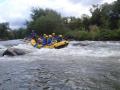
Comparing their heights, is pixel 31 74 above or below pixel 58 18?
below

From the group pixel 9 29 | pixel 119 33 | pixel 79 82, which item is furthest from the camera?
pixel 9 29

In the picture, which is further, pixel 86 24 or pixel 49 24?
pixel 86 24

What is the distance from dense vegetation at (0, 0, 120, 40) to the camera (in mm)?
40734

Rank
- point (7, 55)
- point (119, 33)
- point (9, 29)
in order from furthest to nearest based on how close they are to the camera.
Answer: point (9, 29) → point (119, 33) → point (7, 55)

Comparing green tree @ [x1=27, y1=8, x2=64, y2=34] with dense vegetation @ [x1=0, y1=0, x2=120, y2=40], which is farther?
green tree @ [x1=27, y1=8, x2=64, y2=34]

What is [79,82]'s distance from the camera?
9016 mm

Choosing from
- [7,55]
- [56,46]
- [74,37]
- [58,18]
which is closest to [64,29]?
[58,18]

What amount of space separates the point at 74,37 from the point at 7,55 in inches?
982

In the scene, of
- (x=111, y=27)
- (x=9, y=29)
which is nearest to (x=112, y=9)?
(x=111, y=27)

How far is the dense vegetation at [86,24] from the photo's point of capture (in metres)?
40.7

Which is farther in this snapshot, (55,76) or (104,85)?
(55,76)

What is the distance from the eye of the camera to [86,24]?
179ft

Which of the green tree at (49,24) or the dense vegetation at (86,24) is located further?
the green tree at (49,24)

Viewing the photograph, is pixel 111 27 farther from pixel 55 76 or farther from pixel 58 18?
pixel 55 76
